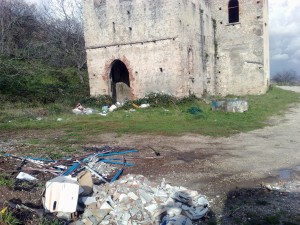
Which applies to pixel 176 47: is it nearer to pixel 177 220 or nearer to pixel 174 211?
pixel 174 211

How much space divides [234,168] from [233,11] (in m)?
18.1

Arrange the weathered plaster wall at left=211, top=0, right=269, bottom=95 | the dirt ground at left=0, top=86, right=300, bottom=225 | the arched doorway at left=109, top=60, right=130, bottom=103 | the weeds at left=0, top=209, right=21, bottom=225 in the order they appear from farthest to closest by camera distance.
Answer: the weathered plaster wall at left=211, top=0, right=269, bottom=95
the arched doorway at left=109, top=60, right=130, bottom=103
the dirt ground at left=0, top=86, right=300, bottom=225
the weeds at left=0, top=209, right=21, bottom=225

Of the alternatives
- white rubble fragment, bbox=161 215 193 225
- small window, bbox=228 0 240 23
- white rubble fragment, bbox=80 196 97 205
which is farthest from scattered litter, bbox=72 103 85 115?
small window, bbox=228 0 240 23

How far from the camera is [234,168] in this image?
7.19 m

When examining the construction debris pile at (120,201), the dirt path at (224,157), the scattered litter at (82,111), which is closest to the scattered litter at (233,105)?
the dirt path at (224,157)

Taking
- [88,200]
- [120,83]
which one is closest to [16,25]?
[120,83]

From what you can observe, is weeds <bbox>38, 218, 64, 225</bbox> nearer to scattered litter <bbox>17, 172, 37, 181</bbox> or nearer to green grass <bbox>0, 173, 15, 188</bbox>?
green grass <bbox>0, 173, 15, 188</bbox>

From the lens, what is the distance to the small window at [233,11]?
2183 cm

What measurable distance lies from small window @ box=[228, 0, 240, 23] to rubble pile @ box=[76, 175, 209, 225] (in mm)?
19150

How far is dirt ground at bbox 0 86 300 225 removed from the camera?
5.07m

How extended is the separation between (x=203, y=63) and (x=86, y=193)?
15.8 m

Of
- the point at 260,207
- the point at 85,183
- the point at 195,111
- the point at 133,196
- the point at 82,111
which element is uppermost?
the point at 82,111

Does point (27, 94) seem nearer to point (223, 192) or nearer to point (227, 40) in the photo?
point (227, 40)

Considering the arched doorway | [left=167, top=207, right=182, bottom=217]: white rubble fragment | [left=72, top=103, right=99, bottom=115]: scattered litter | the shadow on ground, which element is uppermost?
the arched doorway
